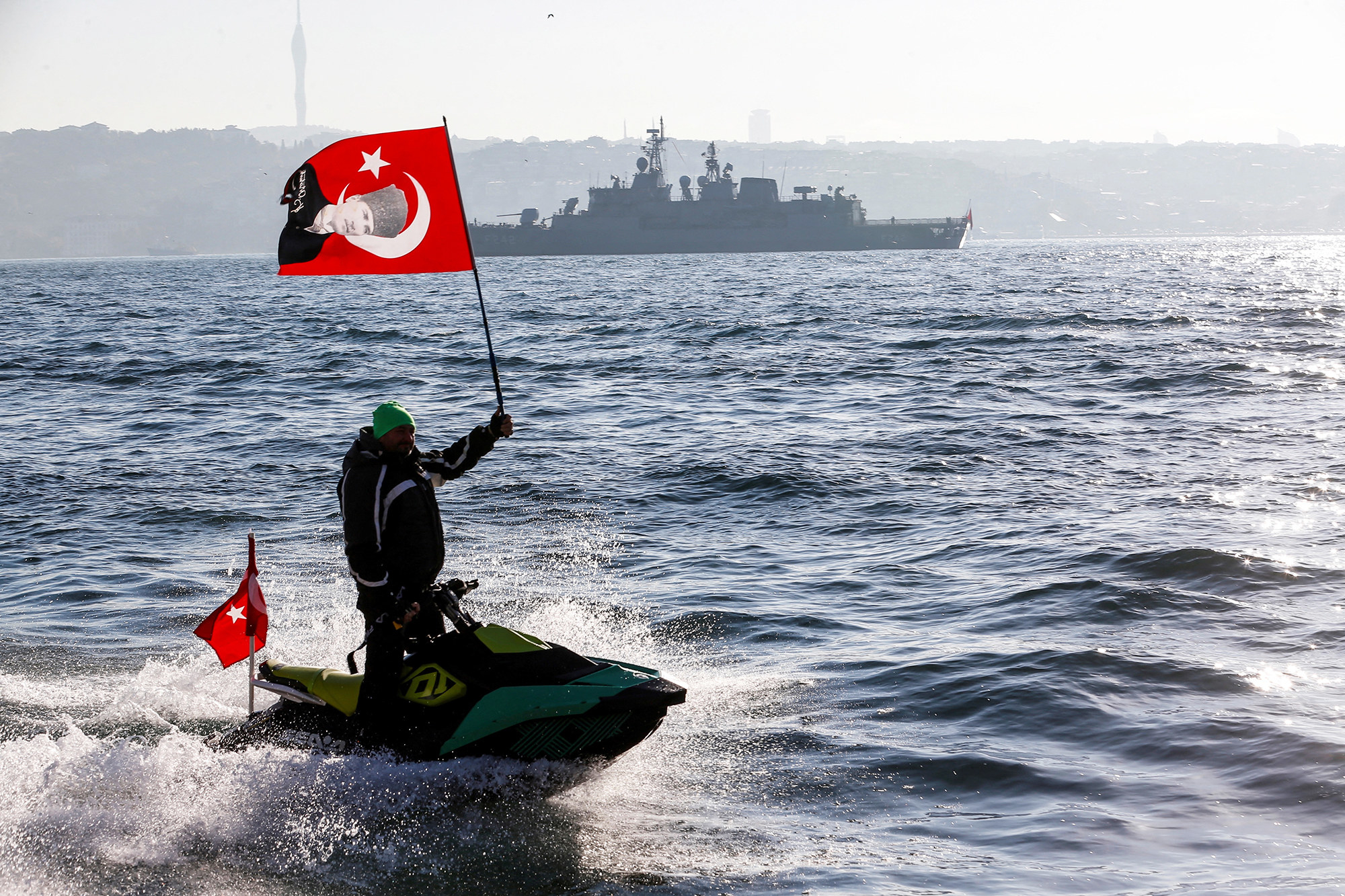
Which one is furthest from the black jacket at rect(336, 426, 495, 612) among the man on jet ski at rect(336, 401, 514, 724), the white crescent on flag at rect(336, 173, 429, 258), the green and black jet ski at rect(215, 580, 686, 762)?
the white crescent on flag at rect(336, 173, 429, 258)

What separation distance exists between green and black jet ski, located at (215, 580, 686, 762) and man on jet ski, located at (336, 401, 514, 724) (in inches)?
4.4

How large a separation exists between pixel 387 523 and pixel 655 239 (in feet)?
371

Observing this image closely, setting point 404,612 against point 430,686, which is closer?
point 404,612

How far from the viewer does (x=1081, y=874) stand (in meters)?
4.91

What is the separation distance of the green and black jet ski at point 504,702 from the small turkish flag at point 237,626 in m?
0.76

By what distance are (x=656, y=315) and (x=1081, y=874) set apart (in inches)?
1437

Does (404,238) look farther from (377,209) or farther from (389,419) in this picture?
(389,419)

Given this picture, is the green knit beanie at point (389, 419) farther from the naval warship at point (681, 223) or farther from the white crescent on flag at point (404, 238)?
the naval warship at point (681, 223)

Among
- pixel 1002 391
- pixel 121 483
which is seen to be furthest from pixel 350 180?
pixel 1002 391

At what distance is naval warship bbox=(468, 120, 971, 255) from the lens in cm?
11462

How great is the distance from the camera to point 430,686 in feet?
18.5

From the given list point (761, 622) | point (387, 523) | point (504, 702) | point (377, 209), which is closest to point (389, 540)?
point (387, 523)

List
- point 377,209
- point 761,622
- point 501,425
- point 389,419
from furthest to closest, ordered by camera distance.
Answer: point 761,622 → point 377,209 → point 501,425 → point 389,419

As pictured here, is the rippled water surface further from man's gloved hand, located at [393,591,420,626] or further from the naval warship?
the naval warship
